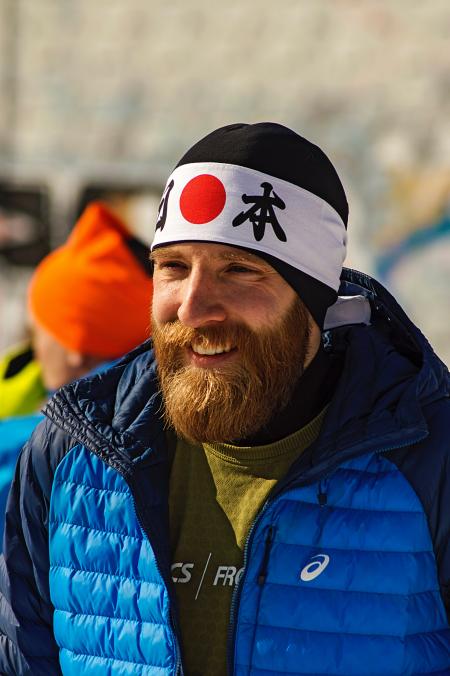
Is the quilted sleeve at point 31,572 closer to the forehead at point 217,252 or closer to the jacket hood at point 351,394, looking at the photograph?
the jacket hood at point 351,394

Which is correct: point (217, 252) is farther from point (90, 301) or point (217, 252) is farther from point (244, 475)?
point (90, 301)

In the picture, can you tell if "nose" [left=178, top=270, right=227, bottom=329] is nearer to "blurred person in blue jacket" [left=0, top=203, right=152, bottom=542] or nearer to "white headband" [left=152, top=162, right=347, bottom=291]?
"white headband" [left=152, top=162, right=347, bottom=291]

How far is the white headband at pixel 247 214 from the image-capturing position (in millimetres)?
2191

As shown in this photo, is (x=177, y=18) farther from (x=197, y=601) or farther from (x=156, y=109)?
(x=197, y=601)

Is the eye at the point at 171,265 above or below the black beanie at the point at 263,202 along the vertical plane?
below

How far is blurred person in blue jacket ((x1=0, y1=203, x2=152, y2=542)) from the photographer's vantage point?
3.88 m

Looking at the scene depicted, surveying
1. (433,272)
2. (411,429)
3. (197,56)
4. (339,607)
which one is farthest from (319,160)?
(197,56)

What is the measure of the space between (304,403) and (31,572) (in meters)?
0.72

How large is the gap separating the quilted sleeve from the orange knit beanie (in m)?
1.55

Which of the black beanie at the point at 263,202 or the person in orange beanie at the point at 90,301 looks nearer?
the black beanie at the point at 263,202

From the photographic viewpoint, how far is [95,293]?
398cm

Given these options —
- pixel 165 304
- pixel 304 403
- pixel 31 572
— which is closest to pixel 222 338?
pixel 165 304

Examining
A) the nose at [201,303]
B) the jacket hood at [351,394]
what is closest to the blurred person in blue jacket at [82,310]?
the jacket hood at [351,394]

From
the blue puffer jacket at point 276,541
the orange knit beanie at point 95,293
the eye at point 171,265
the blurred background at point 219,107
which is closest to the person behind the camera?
the blue puffer jacket at point 276,541
